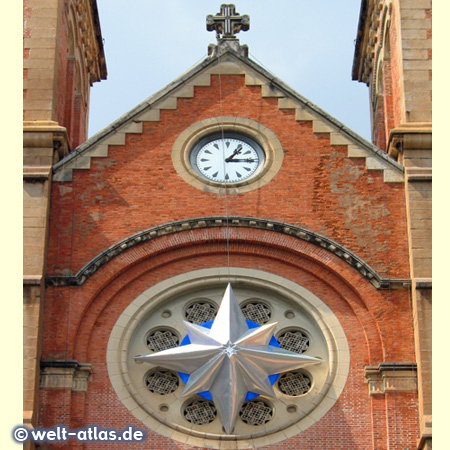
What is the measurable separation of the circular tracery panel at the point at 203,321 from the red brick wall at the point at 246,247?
0.24 metres

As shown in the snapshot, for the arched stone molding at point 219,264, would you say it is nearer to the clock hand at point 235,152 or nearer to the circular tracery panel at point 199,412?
the clock hand at point 235,152

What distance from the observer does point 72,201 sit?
28.5 meters

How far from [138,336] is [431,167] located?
700cm

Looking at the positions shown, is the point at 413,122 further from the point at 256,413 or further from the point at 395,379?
the point at 256,413

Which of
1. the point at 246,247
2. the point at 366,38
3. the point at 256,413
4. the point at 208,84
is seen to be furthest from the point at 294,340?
the point at 366,38

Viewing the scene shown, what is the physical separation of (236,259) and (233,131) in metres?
3.16

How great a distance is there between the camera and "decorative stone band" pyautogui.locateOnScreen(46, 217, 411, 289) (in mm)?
27469

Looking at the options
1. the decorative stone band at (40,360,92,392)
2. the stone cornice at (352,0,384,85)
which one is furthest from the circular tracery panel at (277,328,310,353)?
the stone cornice at (352,0,384,85)

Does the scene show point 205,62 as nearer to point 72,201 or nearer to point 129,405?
point 72,201

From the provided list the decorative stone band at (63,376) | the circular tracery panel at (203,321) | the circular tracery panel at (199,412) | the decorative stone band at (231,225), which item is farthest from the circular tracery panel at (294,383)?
the decorative stone band at (63,376)

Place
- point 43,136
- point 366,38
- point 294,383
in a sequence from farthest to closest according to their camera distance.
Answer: point 366,38, point 43,136, point 294,383

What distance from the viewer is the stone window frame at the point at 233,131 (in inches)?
1134

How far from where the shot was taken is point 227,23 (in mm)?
31359

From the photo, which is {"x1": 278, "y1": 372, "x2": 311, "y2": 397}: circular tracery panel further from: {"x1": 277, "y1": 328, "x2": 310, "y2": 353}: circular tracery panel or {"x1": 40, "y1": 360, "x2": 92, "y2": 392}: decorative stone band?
{"x1": 40, "y1": 360, "x2": 92, "y2": 392}: decorative stone band
